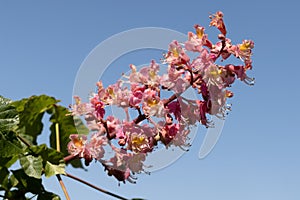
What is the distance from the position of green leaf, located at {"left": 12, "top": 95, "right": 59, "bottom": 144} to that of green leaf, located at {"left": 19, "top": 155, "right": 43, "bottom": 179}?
1.57ft

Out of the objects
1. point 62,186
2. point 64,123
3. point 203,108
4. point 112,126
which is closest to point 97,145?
point 112,126

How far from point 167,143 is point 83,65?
43 cm

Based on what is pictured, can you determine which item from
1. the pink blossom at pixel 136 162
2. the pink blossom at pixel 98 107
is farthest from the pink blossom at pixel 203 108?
the pink blossom at pixel 98 107

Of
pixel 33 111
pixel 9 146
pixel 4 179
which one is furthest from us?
pixel 33 111

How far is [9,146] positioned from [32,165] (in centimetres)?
11

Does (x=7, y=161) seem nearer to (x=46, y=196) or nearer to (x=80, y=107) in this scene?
(x=46, y=196)

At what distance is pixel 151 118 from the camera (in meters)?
1.90

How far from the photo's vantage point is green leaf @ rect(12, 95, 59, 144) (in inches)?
96.4

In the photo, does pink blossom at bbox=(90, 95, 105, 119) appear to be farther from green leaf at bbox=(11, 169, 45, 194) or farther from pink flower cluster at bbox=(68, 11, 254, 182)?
green leaf at bbox=(11, 169, 45, 194)

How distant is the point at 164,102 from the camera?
191 centimetres

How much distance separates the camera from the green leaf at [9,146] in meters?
1.98

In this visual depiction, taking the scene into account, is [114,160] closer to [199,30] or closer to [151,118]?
[151,118]

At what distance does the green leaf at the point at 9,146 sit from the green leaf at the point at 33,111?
44 cm

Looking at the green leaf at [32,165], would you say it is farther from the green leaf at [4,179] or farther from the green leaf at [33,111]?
the green leaf at [33,111]
